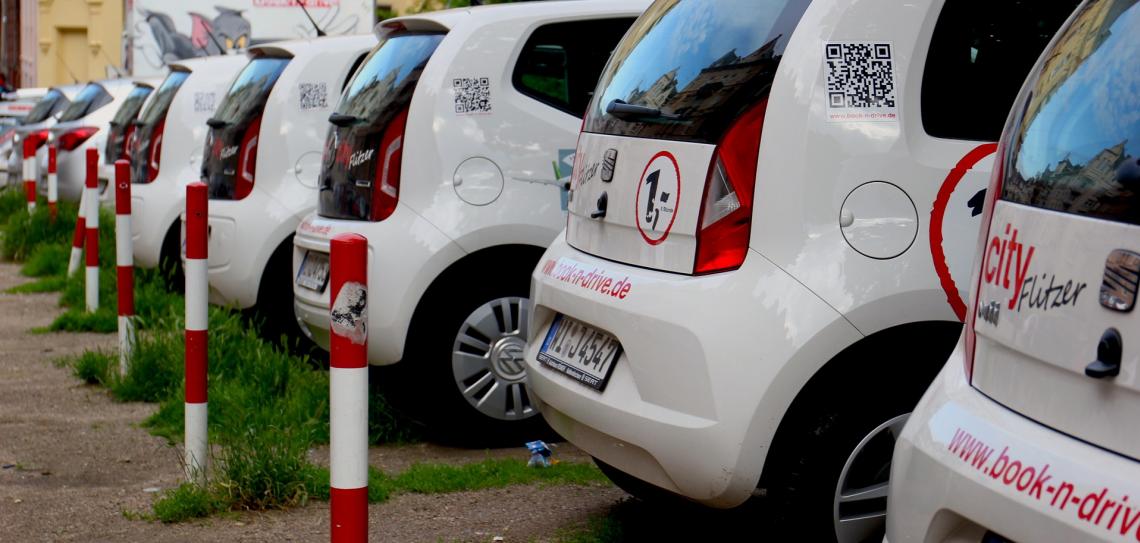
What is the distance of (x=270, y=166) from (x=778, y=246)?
4.98m

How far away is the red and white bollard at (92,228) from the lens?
8.94 meters

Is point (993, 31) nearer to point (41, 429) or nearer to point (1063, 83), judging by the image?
point (1063, 83)

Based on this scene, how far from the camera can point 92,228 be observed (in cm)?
897

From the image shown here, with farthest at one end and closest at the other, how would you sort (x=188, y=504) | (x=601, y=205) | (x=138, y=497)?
(x=138, y=497) → (x=188, y=504) → (x=601, y=205)

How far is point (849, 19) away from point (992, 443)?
171 cm

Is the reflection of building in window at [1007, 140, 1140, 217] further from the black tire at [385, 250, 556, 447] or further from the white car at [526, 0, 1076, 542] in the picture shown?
the black tire at [385, 250, 556, 447]

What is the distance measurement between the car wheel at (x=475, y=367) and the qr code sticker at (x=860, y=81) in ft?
8.19

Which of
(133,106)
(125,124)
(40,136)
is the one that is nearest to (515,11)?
(125,124)

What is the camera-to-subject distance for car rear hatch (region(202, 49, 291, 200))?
27.9ft

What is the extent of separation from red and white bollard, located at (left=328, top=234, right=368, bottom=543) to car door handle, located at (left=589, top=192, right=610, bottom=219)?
0.96 m

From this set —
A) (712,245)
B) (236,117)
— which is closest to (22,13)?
(236,117)

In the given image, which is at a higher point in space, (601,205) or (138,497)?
(601,205)

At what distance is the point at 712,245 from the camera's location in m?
4.00

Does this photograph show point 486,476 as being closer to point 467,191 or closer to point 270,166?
point 467,191
